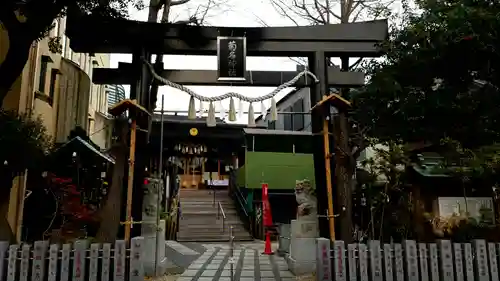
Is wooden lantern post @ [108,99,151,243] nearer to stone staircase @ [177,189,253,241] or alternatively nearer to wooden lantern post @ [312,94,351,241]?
wooden lantern post @ [312,94,351,241]

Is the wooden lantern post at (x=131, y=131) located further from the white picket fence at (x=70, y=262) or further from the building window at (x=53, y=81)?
Answer: the building window at (x=53, y=81)

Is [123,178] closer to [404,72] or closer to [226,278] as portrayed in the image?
[226,278]

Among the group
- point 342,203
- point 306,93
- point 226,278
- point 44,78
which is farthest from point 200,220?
point 342,203

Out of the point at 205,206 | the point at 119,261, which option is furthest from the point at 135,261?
the point at 205,206

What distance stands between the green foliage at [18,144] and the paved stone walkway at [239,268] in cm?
426

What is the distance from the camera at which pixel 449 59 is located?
7.73m

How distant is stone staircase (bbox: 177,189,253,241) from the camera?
730 inches

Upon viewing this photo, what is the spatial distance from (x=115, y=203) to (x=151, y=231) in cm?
134

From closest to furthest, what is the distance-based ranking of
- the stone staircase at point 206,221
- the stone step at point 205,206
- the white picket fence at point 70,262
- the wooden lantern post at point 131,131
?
1. the white picket fence at point 70,262
2. the wooden lantern post at point 131,131
3. the stone staircase at point 206,221
4. the stone step at point 205,206

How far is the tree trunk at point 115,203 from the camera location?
7.93 metres

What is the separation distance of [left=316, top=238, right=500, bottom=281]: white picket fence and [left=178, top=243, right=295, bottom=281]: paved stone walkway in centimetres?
215

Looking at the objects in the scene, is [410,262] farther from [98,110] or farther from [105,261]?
[98,110]

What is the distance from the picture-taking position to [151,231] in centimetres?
905

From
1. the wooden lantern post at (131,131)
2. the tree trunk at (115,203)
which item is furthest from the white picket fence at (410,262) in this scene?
the tree trunk at (115,203)
